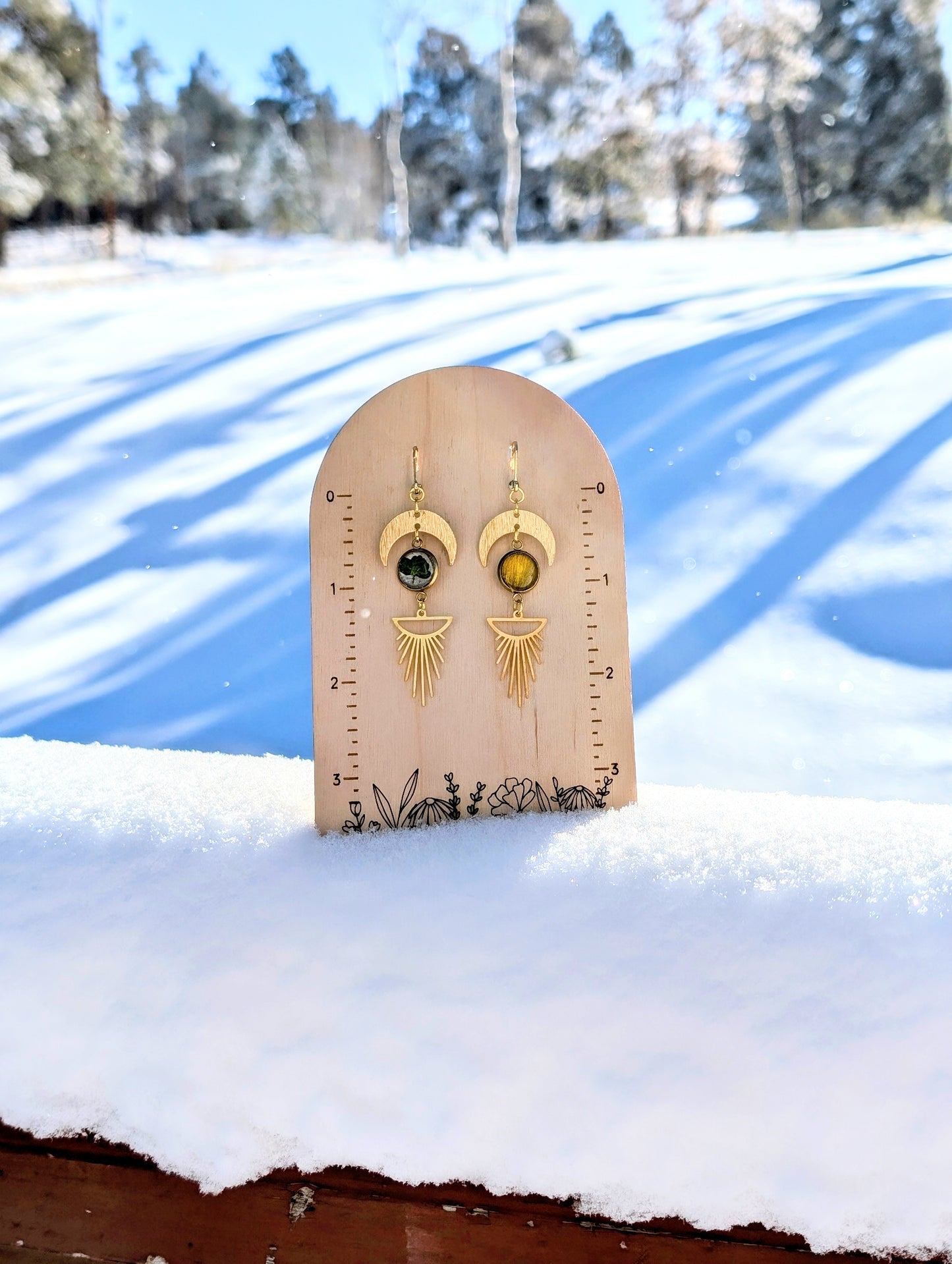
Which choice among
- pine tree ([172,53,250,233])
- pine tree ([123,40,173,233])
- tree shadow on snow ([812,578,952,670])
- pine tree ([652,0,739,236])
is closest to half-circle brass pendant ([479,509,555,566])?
tree shadow on snow ([812,578,952,670])

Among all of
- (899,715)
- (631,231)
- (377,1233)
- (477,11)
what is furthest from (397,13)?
(377,1233)

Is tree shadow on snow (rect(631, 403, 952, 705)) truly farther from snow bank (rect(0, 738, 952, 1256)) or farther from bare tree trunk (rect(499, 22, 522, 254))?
bare tree trunk (rect(499, 22, 522, 254))

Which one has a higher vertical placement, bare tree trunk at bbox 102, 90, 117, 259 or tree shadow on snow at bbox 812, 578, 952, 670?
bare tree trunk at bbox 102, 90, 117, 259

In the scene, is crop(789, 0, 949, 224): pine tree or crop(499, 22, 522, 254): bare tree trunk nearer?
crop(789, 0, 949, 224): pine tree

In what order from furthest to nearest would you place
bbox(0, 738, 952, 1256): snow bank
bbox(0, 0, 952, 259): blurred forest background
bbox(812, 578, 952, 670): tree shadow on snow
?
bbox(0, 0, 952, 259): blurred forest background, bbox(812, 578, 952, 670): tree shadow on snow, bbox(0, 738, 952, 1256): snow bank

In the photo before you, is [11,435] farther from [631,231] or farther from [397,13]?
[631,231]

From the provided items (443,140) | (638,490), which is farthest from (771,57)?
(638,490)

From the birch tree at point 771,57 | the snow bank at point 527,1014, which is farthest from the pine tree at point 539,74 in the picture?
the snow bank at point 527,1014

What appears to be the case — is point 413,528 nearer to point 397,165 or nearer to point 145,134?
point 397,165
